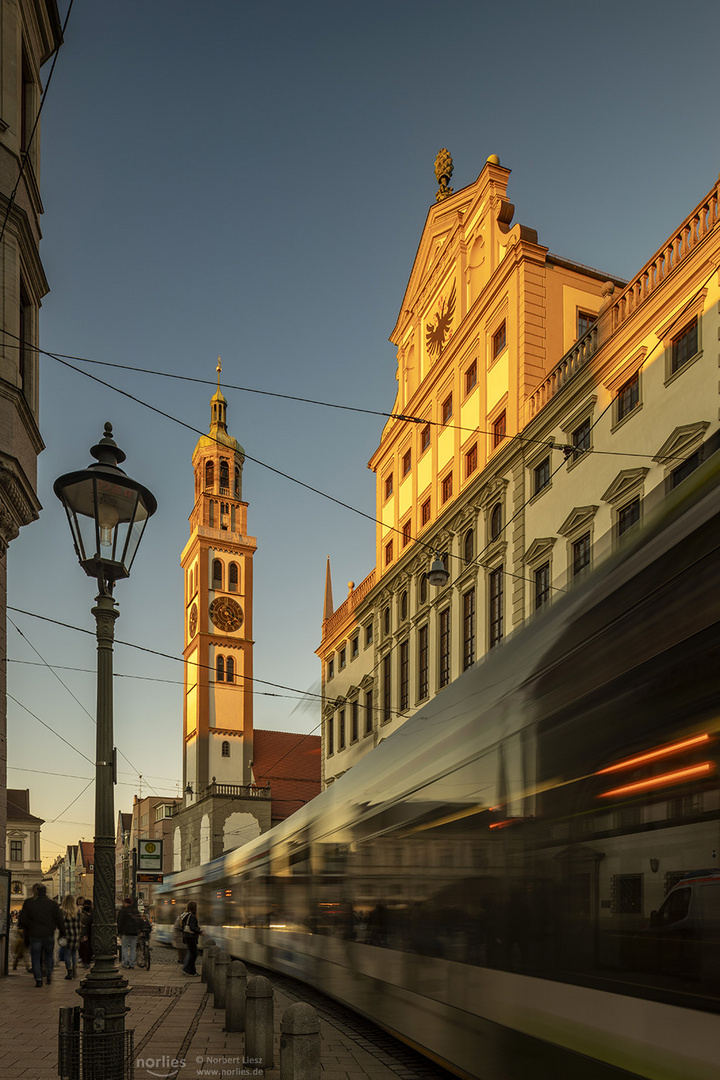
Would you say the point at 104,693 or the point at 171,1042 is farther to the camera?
the point at 171,1042

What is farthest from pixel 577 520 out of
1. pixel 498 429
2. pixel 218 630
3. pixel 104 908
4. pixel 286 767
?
pixel 286 767

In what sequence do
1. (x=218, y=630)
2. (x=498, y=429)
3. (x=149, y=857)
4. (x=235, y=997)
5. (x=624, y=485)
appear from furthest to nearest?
(x=218, y=630) → (x=149, y=857) → (x=498, y=429) → (x=624, y=485) → (x=235, y=997)

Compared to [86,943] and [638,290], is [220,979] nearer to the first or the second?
[86,943]

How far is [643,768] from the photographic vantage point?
3.88 m

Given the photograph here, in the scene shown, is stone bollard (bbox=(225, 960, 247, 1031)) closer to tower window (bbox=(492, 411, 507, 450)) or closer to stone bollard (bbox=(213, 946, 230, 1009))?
stone bollard (bbox=(213, 946, 230, 1009))

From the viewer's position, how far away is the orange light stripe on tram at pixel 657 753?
3.55m

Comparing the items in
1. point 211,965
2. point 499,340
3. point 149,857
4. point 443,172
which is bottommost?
point 149,857

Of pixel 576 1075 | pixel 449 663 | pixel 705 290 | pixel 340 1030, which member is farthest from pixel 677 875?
pixel 449 663

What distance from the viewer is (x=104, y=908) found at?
589 cm

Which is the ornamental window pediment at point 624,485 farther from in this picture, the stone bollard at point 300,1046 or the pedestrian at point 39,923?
the stone bollard at point 300,1046

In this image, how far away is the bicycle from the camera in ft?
66.8

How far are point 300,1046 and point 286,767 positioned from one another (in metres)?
65.2

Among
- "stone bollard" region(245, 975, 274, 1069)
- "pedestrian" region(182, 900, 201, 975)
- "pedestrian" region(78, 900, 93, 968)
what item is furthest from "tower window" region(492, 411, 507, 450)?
"stone bollard" region(245, 975, 274, 1069)

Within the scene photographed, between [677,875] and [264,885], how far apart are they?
15.1m
